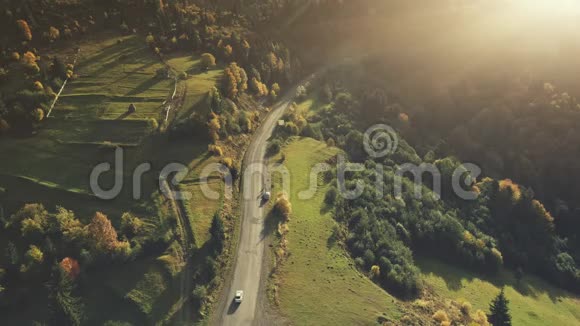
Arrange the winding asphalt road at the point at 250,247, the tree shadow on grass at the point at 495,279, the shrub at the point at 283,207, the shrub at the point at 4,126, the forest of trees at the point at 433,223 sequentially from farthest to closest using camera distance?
1. the tree shadow on grass at the point at 495,279
2. the shrub at the point at 4,126
3. the shrub at the point at 283,207
4. the forest of trees at the point at 433,223
5. the winding asphalt road at the point at 250,247

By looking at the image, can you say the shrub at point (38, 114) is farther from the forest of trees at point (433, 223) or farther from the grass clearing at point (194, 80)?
the forest of trees at point (433, 223)

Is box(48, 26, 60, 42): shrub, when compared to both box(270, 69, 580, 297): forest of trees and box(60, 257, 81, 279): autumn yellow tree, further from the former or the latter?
box(60, 257, 81, 279): autumn yellow tree

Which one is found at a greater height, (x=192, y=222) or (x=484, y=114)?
(x=484, y=114)

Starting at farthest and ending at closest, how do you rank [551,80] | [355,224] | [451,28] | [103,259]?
[451,28]
[551,80]
[355,224]
[103,259]

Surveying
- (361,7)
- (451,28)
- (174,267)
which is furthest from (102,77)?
(451,28)

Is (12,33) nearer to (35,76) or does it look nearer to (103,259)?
(35,76)

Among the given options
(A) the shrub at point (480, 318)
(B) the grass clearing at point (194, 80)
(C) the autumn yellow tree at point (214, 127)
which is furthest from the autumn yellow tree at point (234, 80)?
(A) the shrub at point (480, 318)
